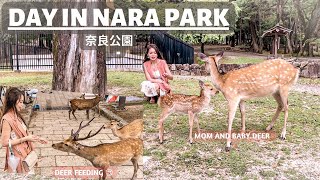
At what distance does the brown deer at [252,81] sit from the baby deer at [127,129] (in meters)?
0.42

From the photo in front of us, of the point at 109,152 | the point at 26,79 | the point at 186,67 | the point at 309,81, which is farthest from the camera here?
the point at 309,81

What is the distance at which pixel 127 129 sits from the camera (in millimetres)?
1861

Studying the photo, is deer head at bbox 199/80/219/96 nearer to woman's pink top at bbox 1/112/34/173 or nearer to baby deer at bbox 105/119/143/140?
baby deer at bbox 105/119/143/140

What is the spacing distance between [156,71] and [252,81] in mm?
440

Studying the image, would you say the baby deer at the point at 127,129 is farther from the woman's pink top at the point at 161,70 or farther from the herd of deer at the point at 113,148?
the woman's pink top at the point at 161,70

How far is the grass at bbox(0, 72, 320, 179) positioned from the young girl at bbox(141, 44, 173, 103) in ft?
0.85

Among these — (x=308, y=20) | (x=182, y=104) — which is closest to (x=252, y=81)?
(x=182, y=104)

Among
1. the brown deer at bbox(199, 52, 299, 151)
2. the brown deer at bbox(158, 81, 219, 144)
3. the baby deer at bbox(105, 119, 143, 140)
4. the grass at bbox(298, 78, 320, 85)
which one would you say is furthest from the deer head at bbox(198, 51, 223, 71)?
the grass at bbox(298, 78, 320, 85)

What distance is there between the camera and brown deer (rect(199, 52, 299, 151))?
2182mm

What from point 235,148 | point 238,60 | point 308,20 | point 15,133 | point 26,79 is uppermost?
point 308,20

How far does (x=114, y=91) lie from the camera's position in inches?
119

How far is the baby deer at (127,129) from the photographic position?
1835 millimetres

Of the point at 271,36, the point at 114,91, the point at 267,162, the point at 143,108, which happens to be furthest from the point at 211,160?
the point at 271,36

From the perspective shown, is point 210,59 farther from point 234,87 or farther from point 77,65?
point 77,65
